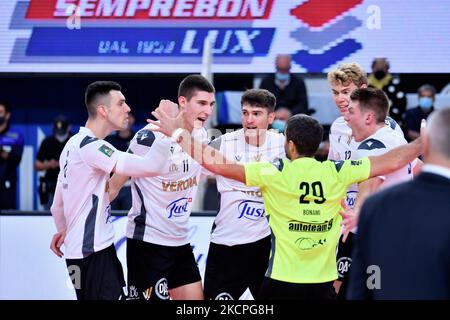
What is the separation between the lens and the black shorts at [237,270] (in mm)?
6984

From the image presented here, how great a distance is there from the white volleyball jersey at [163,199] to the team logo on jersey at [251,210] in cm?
44

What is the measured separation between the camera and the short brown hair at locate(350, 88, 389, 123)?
6.64 m

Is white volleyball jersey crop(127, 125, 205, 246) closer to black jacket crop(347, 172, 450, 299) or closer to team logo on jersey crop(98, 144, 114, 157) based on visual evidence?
team logo on jersey crop(98, 144, 114, 157)

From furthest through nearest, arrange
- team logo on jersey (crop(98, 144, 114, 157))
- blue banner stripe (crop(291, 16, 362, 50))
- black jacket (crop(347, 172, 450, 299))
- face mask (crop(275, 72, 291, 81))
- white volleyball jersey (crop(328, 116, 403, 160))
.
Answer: blue banner stripe (crop(291, 16, 362, 50))
face mask (crop(275, 72, 291, 81))
white volleyball jersey (crop(328, 116, 403, 160))
team logo on jersey (crop(98, 144, 114, 157))
black jacket (crop(347, 172, 450, 299))

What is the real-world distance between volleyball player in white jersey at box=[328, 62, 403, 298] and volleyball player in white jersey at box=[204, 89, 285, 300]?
0.57 meters

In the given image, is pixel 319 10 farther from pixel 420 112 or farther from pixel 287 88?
pixel 420 112

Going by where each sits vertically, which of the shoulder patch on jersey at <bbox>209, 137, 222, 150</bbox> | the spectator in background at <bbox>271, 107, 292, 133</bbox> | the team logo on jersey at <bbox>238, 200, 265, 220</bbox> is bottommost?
the team logo on jersey at <bbox>238, 200, 265, 220</bbox>

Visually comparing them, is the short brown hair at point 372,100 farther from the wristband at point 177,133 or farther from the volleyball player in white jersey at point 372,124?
the wristband at point 177,133

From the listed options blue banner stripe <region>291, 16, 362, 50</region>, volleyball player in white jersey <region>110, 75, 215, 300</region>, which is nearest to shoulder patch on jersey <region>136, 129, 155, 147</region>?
volleyball player in white jersey <region>110, 75, 215, 300</region>

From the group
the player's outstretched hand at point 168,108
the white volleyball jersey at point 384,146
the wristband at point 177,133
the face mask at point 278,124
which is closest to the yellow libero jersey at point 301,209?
the wristband at point 177,133

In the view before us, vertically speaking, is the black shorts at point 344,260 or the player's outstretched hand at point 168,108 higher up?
the player's outstretched hand at point 168,108

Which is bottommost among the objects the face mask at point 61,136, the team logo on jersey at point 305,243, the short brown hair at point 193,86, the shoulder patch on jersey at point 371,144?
the team logo on jersey at point 305,243

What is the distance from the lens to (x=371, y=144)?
652cm

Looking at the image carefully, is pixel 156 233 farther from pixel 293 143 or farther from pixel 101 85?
pixel 293 143
